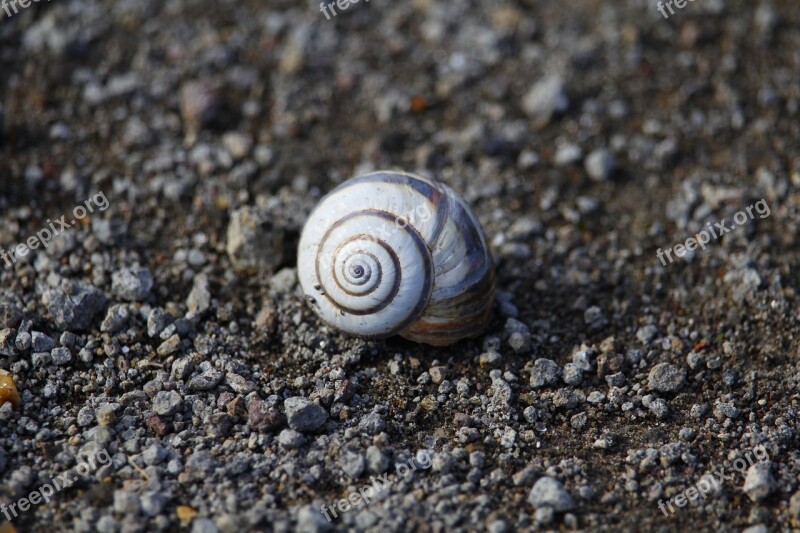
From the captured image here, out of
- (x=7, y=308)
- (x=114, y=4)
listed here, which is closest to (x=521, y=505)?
(x=7, y=308)

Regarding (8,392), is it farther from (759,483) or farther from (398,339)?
(759,483)

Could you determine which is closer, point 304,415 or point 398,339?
point 304,415

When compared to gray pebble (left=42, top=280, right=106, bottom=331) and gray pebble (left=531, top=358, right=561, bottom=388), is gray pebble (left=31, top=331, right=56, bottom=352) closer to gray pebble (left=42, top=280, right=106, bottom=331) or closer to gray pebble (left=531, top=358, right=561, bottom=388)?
gray pebble (left=42, top=280, right=106, bottom=331)

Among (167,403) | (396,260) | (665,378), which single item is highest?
(396,260)

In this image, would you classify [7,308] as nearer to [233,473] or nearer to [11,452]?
[11,452]

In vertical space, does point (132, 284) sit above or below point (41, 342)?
above

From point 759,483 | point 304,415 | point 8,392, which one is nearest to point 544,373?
point 759,483

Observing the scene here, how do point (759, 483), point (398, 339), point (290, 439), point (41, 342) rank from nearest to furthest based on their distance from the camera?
1. point (759, 483)
2. point (290, 439)
3. point (41, 342)
4. point (398, 339)

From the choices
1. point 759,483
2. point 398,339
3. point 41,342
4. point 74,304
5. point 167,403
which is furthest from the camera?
point 398,339
